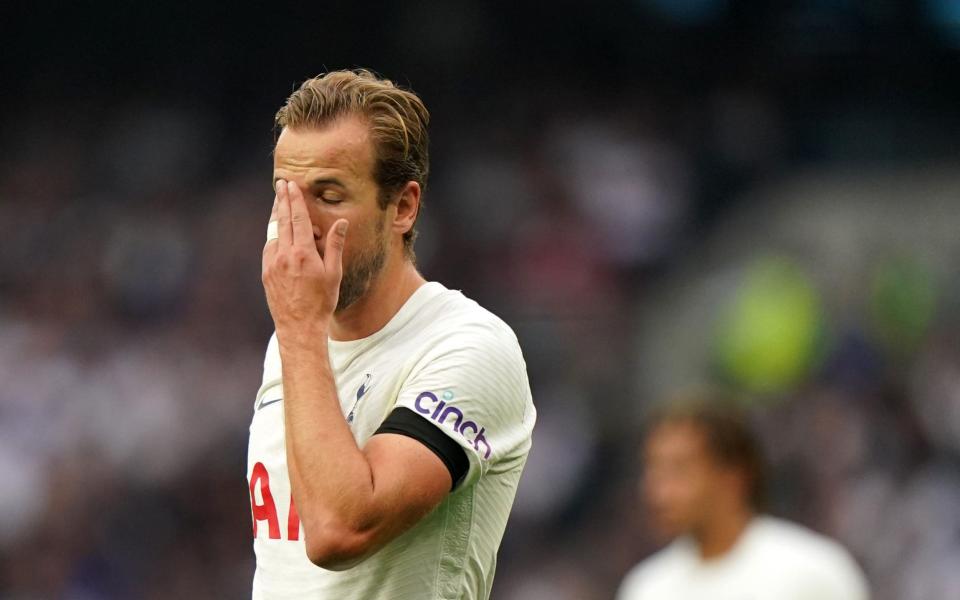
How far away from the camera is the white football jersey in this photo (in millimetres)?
2652

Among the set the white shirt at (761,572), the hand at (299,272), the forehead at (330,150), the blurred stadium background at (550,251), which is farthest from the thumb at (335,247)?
the blurred stadium background at (550,251)

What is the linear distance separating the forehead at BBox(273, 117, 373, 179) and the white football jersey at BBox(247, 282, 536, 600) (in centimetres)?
31

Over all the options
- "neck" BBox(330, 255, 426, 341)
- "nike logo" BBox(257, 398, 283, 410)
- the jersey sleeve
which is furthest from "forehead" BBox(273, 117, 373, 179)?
"nike logo" BBox(257, 398, 283, 410)

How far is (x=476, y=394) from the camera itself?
2.67 metres

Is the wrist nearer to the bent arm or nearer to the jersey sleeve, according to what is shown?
the bent arm

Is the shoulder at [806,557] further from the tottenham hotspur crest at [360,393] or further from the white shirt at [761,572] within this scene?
the tottenham hotspur crest at [360,393]

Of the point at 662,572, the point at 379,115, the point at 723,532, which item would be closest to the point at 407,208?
the point at 379,115

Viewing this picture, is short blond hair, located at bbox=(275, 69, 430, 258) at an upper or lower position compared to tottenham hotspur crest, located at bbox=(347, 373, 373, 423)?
upper

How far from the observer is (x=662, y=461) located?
16.2ft

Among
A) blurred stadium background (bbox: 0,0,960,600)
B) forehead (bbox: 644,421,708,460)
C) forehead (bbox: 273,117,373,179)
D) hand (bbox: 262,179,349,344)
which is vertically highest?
forehead (bbox: 273,117,373,179)

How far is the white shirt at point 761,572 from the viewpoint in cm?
474

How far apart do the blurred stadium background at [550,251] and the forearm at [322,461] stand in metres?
7.27

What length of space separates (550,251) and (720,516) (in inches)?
273

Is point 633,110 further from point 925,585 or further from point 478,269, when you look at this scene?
point 925,585
